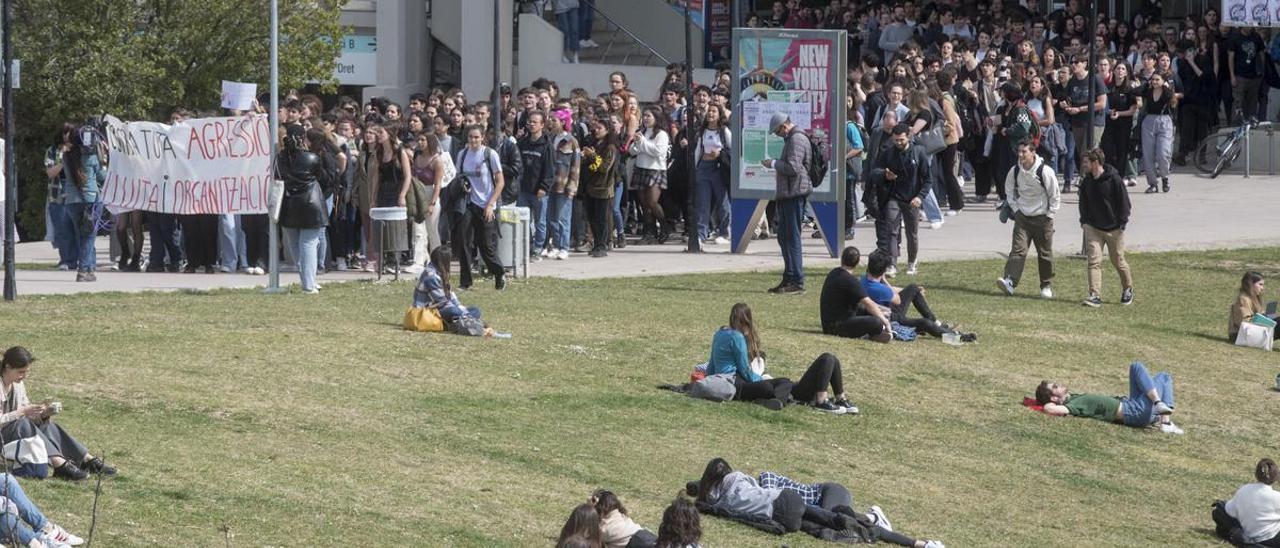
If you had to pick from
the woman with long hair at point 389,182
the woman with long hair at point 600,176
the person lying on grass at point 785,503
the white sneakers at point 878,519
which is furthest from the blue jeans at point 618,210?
the white sneakers at point 878,519

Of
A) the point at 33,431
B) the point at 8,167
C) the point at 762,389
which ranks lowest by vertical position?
the point at 762,389

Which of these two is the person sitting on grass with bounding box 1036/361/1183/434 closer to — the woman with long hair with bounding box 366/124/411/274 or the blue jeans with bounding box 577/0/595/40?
the woman with long hair with bounding box 366/124/411/274

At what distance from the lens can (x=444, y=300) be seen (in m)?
17.7

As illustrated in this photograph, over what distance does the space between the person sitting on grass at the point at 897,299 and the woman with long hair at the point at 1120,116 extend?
10963mm

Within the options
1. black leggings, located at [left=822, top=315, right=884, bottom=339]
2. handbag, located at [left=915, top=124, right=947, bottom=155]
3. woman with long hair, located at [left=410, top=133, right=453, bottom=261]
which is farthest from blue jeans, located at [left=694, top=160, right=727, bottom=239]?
black leggings, located at [left=822, top=315, right=884, bottom=339]

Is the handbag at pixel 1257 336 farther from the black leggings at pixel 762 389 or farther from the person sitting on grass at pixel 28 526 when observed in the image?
the person sitting on grass at pixel 28 526

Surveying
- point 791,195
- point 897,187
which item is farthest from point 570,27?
point 791,195

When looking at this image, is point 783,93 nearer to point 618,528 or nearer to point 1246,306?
point 1246,306

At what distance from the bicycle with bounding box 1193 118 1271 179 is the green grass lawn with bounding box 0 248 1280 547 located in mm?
11048

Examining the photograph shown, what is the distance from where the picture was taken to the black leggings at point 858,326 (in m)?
18.7

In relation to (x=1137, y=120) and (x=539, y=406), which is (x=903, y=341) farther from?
(x=1137, y=120)

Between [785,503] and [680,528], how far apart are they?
1710 mm

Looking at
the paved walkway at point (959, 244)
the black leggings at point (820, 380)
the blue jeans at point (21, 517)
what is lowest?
the blue jeans at point (21, 517)

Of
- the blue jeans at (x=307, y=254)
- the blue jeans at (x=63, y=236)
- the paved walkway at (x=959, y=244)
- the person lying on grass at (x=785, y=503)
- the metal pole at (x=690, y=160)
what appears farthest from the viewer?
the metal pole at (x=690, y=160)
